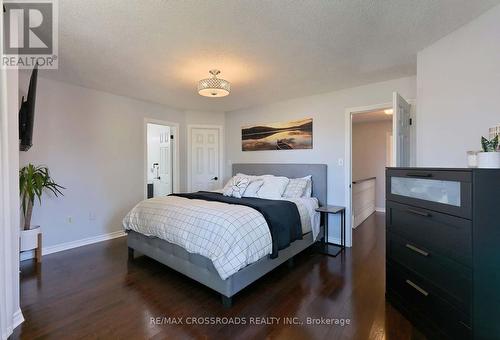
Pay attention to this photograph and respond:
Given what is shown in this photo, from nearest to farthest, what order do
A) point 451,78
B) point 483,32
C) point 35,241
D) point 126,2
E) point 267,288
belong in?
1. point 126,2
2. point 483,32
3. point 451,78
4. point 267,288
5. point 35,241

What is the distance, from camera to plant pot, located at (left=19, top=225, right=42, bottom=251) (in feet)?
A: 8.82

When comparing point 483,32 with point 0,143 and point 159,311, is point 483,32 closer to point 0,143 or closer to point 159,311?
point 159,311

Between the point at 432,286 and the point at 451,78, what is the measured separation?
6.02ft

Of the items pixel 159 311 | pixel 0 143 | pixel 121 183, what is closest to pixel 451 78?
pixel 159 311

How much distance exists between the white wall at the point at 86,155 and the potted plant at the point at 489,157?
4.47 meters

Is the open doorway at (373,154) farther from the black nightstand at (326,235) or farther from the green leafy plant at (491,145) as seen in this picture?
the green leafy plant at (491,145)

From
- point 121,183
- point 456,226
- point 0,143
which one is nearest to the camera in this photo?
point 456,226

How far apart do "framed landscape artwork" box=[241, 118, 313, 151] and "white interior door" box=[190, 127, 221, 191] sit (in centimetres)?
72

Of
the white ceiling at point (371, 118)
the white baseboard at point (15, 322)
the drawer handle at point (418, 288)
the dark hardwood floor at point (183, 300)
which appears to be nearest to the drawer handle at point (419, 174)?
the drawer handle at point (418, 288)

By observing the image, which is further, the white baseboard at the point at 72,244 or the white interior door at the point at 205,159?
the white interior door at the point at 205,159

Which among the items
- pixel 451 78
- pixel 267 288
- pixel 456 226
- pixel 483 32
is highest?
pixel 483 32

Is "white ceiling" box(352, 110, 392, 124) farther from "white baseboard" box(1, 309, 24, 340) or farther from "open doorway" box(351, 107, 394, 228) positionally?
"white baseboard" box(1, 309, 24, 340)

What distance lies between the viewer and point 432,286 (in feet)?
5.15

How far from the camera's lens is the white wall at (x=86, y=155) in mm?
3215
